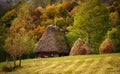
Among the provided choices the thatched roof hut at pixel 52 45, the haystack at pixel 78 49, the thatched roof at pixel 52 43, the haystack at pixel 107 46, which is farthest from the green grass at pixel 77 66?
the thatched roof at pixel 52 43

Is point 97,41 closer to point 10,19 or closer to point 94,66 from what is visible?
point 94,66

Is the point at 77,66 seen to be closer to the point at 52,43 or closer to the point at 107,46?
the point at 107,46

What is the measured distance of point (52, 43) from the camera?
58938mm

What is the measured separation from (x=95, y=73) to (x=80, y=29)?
28558 mm

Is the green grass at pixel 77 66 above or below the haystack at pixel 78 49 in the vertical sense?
below

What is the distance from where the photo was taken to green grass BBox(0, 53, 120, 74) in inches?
1455

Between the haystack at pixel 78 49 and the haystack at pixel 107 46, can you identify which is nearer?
the haystack at pixel 107 46

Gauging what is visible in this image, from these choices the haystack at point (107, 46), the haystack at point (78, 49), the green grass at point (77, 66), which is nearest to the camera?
the green grass at point (77, 66)

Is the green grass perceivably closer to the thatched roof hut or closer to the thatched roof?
the thatched roof hut

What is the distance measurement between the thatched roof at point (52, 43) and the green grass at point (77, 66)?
12.2 m

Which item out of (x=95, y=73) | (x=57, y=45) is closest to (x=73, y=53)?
(x=57, y=45)

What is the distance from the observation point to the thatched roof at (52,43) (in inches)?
2311

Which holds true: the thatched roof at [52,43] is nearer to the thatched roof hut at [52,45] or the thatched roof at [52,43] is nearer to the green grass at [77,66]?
the thatched roof hut at [52,45]

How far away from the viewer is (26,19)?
86.9 metres
